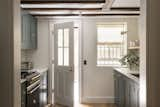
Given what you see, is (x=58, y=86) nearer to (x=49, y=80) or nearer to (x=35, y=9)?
(x=49, y=80)

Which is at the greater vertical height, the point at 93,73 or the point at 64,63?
the point at 64,63

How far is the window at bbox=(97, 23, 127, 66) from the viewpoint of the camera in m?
5.99

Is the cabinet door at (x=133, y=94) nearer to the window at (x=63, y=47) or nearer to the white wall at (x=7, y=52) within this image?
the white wall at (x=7, y=52)

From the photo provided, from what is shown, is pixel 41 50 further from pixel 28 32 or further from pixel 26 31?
pixel 26 31

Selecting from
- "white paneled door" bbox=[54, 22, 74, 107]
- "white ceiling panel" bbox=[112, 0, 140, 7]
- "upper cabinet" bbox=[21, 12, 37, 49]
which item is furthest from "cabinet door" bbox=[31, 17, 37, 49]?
"white ceiling panel" bbox=[112, 0, 140, 7]

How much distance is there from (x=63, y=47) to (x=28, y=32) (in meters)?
0.99

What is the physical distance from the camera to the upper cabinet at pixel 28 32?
4582 millimetres

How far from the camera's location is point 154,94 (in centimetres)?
175

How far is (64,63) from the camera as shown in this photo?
5438mm

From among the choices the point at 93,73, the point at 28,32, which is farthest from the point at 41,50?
the point at 93,73

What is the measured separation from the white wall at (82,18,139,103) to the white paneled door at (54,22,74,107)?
27.0 inches

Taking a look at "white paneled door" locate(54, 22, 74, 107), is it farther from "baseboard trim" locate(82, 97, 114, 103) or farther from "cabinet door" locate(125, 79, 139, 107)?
"cabinet door" locate(125, 79, 139, 107)

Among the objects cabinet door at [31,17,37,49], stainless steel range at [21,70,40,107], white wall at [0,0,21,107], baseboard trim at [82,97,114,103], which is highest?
cabinet door at [31,17,37,49]

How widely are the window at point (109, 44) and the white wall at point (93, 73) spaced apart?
6.0 inches
